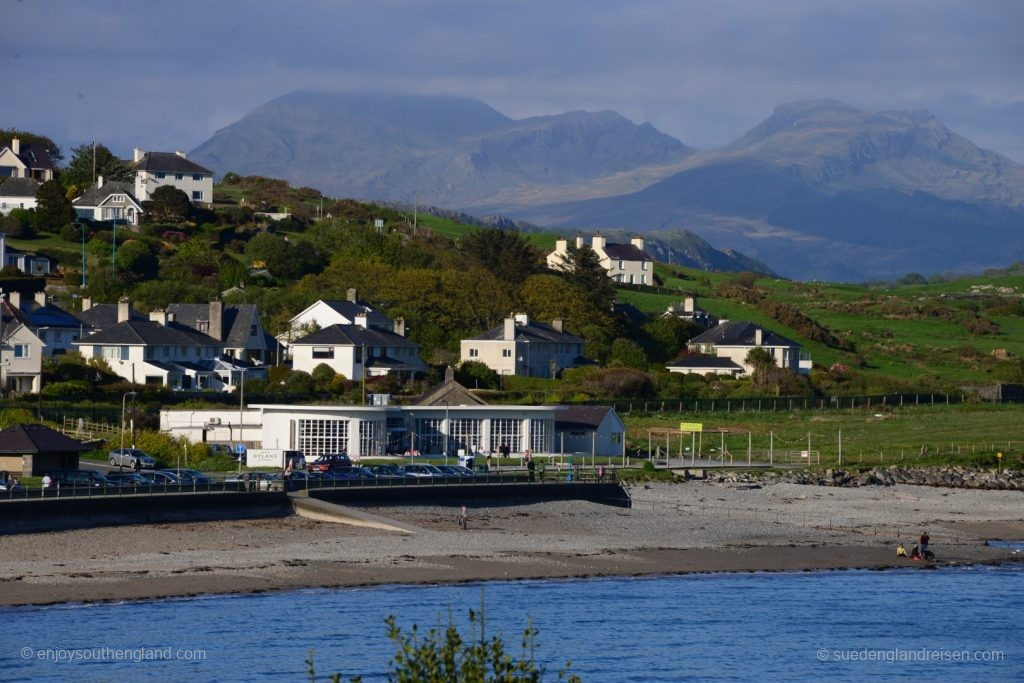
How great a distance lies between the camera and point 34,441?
57.0m

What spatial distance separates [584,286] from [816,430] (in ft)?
125

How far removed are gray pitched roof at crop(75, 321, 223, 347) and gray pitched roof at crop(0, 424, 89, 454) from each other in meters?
37.5

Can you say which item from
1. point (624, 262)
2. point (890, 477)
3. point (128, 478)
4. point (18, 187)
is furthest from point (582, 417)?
point (624, 262)

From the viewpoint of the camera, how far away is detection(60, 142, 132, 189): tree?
145625 mm

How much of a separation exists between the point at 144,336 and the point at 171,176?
4932cm

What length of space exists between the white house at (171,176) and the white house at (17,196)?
27.3 feet

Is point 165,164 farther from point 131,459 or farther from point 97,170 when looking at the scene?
point 131,459

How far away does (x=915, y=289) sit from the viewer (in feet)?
646

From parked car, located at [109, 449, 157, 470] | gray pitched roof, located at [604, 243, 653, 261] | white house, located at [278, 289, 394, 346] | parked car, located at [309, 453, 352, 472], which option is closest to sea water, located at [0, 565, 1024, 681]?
parked car, located at [309, 453, 352, 472]

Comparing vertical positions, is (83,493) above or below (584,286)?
below

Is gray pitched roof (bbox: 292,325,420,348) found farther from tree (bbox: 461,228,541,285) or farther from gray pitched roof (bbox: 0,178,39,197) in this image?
gray pitched roof (bbox: 0,178,39,197)

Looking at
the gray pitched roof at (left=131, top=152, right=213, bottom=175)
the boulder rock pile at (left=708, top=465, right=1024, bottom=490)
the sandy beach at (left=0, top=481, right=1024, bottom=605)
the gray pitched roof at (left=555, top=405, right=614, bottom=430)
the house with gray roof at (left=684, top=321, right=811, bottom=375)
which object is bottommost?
the sandy beach at (left=0, top=481, right=1024, bottom=605)

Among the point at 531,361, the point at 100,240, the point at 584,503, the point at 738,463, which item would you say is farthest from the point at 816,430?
the point at 100,240

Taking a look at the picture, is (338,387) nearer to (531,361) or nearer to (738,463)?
(531,361)
